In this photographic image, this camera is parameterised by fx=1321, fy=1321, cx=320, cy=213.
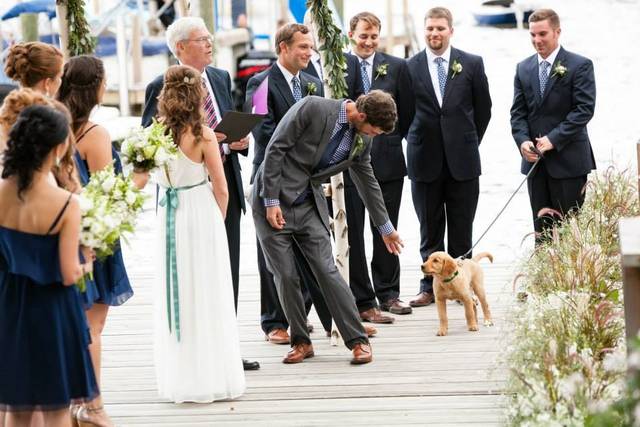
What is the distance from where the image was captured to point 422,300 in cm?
814

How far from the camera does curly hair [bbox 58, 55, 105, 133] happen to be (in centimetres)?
553

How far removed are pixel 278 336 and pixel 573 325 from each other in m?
2.13

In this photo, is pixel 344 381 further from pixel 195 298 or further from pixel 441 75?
pixel 441 75

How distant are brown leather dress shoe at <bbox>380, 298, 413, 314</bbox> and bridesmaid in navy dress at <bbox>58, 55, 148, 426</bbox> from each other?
2.64 metres

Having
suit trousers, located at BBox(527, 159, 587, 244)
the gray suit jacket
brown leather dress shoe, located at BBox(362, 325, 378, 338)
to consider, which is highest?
the gray suit jacket

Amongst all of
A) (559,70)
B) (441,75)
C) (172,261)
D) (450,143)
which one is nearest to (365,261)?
(450,143)

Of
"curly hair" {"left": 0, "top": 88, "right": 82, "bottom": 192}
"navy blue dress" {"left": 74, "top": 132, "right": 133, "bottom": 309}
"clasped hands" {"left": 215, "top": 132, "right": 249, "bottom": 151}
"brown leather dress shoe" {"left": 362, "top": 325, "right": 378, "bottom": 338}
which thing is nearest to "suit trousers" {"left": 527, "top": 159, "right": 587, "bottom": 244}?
"brown leather dress shoe" {"left": 362, "top": 325, "right": 378, "bottom": 338}

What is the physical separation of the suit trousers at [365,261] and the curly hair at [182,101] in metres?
1.88

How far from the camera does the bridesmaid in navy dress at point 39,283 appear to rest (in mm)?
4566

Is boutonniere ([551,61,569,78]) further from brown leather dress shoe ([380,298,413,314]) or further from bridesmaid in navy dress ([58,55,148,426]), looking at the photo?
bridesmaid in navy dress ([58,55,148,426])

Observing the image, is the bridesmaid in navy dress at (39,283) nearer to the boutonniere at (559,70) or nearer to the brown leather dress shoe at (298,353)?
the brown leather dress shoe at (298,353)

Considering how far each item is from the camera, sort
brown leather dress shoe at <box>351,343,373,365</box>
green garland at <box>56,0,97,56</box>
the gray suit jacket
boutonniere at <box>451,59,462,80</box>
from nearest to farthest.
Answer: the gray suit jacket → brown leather dress shoe at <box>351,343,373,365</box> → green garland at <box>56,0,97,56</box> → boutonniere at <box>451,59,462,80</box>

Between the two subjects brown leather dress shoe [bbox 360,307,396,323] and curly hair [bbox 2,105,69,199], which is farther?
brown leather dress shoe [bbox 360,307,396,323]

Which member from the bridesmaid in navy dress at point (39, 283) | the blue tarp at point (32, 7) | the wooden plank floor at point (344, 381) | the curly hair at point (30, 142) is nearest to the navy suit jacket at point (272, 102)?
the wooden plank floor at point (344, 381)
